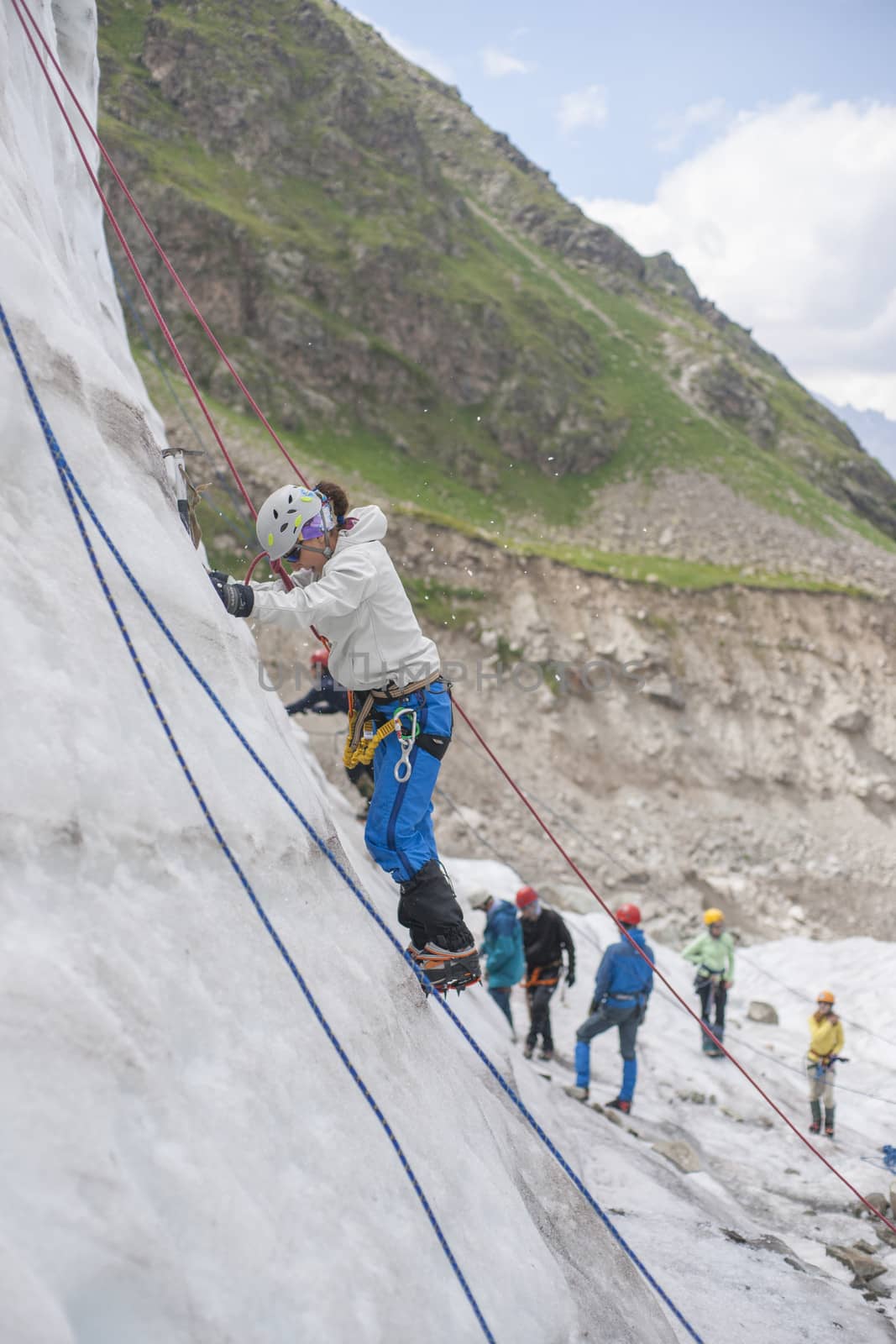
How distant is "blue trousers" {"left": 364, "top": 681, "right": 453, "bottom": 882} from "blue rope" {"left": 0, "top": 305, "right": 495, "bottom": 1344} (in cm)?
133

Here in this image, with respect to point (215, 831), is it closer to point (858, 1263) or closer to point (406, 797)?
point (406, 797)

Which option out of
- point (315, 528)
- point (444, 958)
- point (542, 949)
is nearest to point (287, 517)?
point (315, 528)

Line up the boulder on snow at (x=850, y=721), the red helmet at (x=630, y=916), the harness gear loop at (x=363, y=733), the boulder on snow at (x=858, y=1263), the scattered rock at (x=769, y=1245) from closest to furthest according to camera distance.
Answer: the harness gear loop at (x=363, y=733)
the scattered rock at (x=769, y=1245)
the boulder on snow at (x=858, y=1263)
the red helmet at (x=630, y=916)
the boulder on snow at (x=850, y=721)

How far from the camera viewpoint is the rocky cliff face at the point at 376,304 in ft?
117

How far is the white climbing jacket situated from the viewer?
5.02 meters

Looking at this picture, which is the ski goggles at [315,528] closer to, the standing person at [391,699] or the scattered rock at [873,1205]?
the standing person at [391,699]

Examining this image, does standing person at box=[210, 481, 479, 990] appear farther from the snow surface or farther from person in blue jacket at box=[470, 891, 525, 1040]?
person in blue jacket at box=[470, 891, 525, 1040]

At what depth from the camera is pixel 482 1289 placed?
4.09 metres

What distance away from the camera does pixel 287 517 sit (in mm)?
5281

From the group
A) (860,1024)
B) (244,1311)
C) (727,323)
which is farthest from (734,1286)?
(727,323)

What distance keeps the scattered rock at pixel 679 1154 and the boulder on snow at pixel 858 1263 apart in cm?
144

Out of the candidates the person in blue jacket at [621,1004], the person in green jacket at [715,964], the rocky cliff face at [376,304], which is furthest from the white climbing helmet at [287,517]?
the rocky cliff face at [376,304]

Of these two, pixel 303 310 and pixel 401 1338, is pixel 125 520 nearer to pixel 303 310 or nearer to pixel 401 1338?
pixel 401 1338

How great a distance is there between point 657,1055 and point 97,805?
11.8 metres
